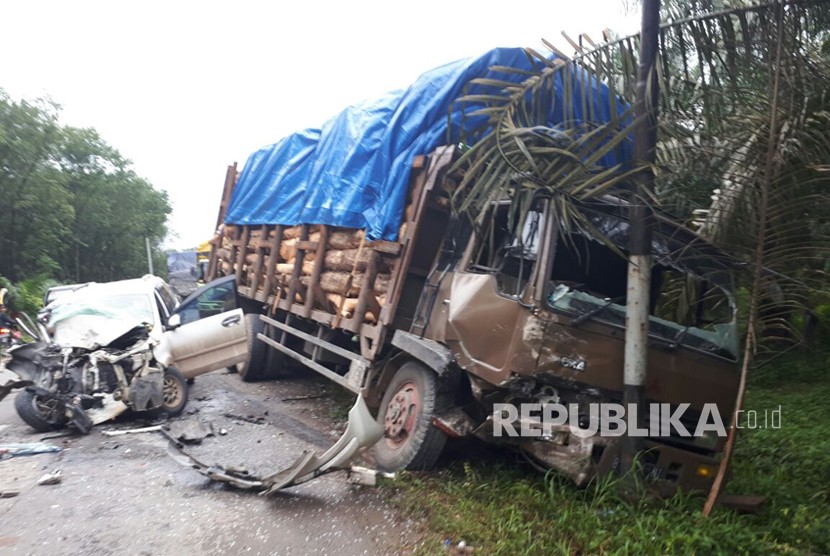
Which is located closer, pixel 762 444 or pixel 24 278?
pixel 762 444

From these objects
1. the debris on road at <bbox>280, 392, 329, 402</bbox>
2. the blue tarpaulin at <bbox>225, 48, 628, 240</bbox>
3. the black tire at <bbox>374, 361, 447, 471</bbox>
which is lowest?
the debris on road at <bbox>280, 392, 329, 402</bbox>

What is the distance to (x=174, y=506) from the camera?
4293 mm

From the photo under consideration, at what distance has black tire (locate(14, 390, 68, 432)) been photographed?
599cm

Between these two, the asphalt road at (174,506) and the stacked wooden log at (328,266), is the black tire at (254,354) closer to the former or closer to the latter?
the stacked wooden log at (328,266)

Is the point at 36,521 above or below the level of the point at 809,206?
below

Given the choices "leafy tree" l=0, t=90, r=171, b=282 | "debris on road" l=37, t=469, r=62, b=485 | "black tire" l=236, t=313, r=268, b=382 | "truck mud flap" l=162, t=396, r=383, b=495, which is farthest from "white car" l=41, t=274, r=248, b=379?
"leafy tree" l=0, t=90, r=171, b=282

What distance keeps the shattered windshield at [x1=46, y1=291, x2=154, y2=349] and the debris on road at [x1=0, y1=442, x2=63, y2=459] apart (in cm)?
120

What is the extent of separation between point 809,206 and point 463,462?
3018 millimetres

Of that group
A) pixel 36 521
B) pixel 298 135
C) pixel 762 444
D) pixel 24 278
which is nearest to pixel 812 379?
pixel 762 444

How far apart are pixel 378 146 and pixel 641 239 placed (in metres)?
2.53

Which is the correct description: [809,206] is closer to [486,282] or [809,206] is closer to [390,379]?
[486,282]

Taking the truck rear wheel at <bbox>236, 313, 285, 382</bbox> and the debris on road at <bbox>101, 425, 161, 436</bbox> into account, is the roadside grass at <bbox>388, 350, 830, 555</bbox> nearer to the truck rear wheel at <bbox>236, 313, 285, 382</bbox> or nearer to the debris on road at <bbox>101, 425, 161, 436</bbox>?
the debris on road at <bbox>101, 425, 161, 436</bbox>

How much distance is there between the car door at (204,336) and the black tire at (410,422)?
120 inches

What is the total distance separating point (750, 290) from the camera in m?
4.04
